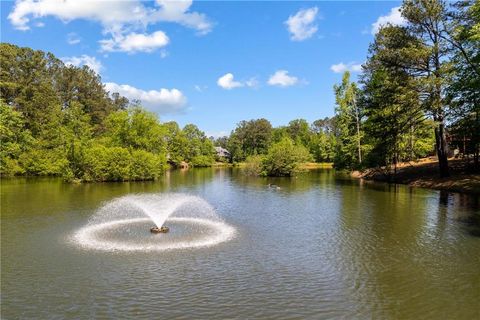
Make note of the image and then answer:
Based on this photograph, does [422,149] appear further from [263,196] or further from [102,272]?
[102,272]

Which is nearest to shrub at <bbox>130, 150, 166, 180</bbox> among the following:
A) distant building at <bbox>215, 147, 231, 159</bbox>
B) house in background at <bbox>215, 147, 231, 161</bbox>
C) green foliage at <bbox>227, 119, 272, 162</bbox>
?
green foliage at <bbox>227, 119, 272, 162</bbox>

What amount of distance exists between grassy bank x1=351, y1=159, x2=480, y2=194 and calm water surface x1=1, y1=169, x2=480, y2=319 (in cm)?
1328

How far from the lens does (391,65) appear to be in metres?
39.2

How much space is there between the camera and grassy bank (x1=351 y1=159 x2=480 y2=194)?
36.2 m

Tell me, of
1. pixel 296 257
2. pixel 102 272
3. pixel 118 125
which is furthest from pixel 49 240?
pixel 118 125

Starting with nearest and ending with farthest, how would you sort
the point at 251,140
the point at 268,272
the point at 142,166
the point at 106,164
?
the point at 268,272 < the point at 106,164 < the point at 142,166 < the point at 251,140

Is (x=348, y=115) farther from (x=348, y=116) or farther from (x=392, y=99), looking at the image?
(x=392, y=99)

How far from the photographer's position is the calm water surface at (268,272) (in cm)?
1074

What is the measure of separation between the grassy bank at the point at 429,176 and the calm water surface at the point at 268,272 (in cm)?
1328

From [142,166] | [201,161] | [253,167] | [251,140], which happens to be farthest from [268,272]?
[251,140]

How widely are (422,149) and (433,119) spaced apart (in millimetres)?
17521

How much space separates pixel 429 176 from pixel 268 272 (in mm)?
35656

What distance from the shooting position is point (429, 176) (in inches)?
1699

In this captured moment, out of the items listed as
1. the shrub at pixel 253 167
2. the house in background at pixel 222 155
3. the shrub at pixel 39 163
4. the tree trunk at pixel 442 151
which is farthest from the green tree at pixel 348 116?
the house in background at pixel 222 155
